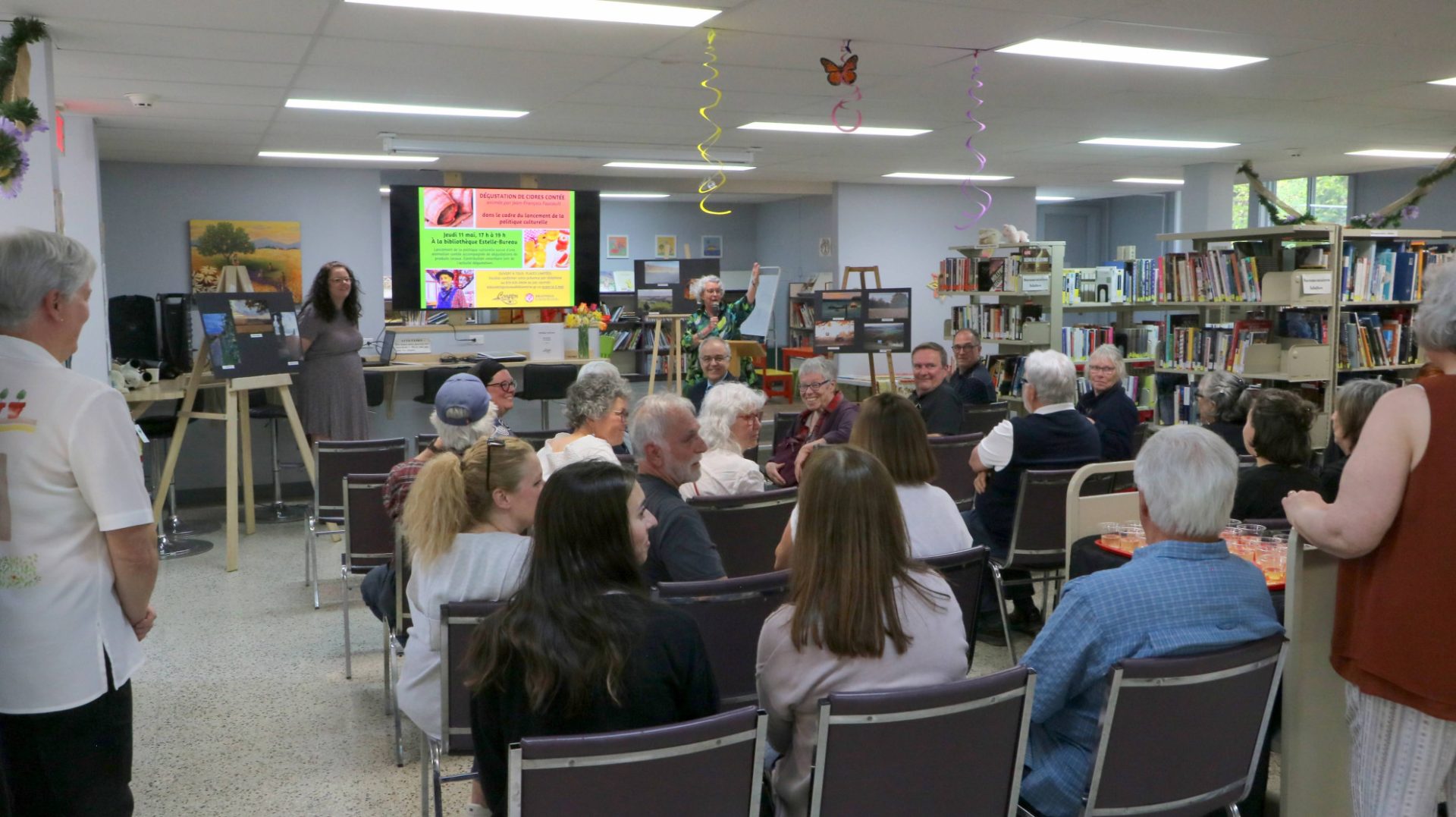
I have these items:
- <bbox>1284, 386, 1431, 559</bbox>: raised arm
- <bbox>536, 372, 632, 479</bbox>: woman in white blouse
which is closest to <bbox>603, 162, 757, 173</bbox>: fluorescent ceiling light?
<bbox>536, 372, 632, 479</bbox>: woman in white blouse

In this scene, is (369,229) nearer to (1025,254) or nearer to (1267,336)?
(1025,254)

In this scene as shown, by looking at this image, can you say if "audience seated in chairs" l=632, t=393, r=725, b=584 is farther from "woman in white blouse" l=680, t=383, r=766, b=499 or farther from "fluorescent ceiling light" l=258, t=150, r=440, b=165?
"fluorescent ceiling light" l=258, t=150, r=440, b=165

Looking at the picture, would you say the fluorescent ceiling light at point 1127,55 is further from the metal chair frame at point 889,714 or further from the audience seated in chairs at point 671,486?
the metal chair frame at point 889,714

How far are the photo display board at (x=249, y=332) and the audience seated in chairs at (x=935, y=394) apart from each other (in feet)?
12.3

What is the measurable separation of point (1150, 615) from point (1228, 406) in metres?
3.21

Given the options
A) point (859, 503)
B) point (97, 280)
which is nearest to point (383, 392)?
point (97, 280)

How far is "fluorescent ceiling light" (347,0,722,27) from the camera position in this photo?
4.34 meters

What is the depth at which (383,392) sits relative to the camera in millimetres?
8508

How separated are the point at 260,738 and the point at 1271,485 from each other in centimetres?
356

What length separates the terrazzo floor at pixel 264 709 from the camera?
3318mm

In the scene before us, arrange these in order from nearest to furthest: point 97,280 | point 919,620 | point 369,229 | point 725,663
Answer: point 919,620 < point 725,663 < point 97,280 < point 369,229

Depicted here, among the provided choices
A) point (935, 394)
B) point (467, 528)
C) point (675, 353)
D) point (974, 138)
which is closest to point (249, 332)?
point (675, 353)

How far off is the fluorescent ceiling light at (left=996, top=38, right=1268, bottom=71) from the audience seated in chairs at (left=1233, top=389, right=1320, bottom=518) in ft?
7.38

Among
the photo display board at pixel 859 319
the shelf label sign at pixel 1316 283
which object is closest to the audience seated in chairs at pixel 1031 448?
the shelf label sign at pixel 1316 283
